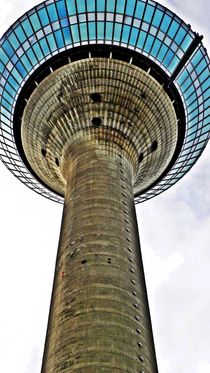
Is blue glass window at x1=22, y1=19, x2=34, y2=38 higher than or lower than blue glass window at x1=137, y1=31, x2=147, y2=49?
higher

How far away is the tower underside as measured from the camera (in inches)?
734

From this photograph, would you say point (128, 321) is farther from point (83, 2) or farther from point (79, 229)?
point (83, 2)

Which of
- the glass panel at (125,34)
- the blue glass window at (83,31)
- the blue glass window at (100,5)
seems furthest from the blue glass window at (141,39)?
the blue glass window at (83,31)

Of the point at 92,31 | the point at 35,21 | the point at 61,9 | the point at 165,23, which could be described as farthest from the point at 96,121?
the point at 165,23

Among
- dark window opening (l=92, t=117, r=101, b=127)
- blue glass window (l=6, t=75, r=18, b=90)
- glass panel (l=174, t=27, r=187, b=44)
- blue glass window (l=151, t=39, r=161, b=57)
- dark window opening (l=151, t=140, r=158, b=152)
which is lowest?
dark window opening (l=92, t=117, r=101, b=127)

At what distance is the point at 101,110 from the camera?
93.6ft

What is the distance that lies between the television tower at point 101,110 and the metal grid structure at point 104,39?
0.06 m

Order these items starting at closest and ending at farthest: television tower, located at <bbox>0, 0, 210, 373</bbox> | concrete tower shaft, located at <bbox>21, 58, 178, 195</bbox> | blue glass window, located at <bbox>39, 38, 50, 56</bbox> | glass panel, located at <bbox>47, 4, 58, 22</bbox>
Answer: television tower, located at <bbox>0, 0, 210, 373</bbox> → concrete tower shaft, located at <bbox>21, 58, 178, 195</bbox> → glass panel, located at <bbox>47, 4, 58, 22</bbox> → blue glass window, located at <bbox>39, 38, 50, 56</bbox>

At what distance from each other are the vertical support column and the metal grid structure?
7293mm

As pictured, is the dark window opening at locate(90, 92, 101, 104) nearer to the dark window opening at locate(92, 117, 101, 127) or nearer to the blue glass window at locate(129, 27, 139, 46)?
the dark window opening at locate(92, 117, 101, 127)

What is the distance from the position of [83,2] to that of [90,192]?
41.8 feet

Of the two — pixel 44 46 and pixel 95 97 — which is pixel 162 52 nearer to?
pixel 95 97

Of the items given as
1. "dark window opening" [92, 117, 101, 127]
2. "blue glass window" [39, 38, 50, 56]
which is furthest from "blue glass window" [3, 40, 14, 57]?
"dark window opening" [92, 117, 101, 127]

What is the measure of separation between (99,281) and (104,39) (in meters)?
16.2
